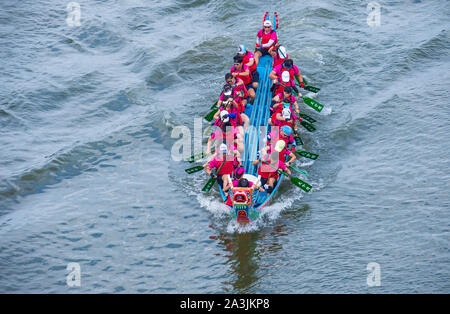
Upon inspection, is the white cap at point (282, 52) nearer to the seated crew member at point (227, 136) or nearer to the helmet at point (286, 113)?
the helmet at point (286, 113)

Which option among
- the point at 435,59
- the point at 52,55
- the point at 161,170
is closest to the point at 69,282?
the point at 161,170

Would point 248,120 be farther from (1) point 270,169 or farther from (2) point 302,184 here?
(2) point 302,184

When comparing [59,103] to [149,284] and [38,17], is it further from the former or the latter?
[149,284]

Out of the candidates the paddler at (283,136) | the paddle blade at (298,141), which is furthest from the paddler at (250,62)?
the paddler at (283,136)

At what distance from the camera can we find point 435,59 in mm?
22531

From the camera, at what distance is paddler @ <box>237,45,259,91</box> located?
17062 mm

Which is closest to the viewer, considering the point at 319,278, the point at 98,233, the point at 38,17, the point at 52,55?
the point at 319,278

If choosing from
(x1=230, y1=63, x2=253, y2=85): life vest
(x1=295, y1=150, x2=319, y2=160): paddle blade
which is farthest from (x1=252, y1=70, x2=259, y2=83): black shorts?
(x1=295, y1=150, x2=319, y2=160): paddle blade

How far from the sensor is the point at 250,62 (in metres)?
17.4

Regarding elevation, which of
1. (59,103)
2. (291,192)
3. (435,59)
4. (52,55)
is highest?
(52,55)

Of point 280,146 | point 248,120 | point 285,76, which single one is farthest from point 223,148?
point 285,76

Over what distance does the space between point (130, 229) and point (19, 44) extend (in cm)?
1500

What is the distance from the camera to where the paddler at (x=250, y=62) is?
1706cm

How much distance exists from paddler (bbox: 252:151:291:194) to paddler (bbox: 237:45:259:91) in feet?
13.1
